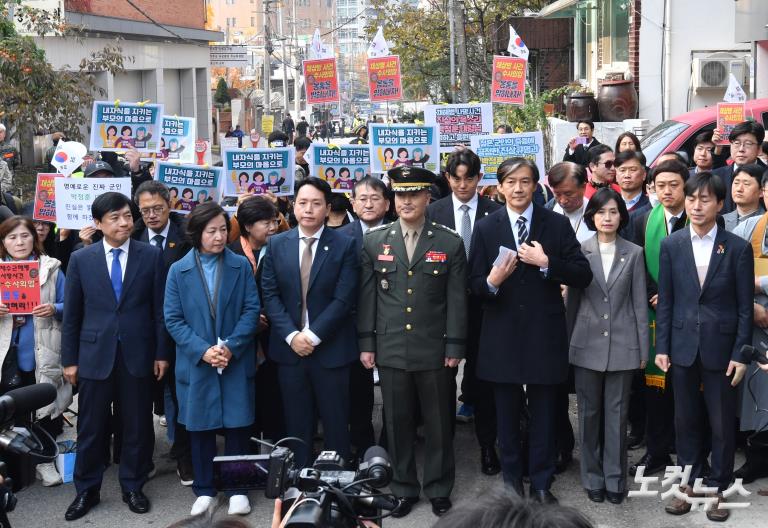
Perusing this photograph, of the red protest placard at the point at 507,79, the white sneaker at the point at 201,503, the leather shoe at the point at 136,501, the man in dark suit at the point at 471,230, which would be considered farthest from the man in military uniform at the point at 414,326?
the red protest placard at the point at 507,79

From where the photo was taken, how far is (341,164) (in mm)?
8570

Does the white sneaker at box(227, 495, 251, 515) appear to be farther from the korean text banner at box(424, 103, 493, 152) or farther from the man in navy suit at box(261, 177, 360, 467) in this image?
the korean text banner at box(424, 103, 493, 152)

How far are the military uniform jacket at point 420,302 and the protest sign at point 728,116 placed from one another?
189 inches

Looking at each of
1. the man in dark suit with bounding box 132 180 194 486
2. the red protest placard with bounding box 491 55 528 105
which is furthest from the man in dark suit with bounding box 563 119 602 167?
the man in dark suit with bounding box 132 180 194 486

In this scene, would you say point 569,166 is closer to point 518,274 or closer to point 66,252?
point 518,274

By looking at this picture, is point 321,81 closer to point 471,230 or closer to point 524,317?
point 471,230

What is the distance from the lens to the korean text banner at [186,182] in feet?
25.5

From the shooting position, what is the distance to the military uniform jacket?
236 inches

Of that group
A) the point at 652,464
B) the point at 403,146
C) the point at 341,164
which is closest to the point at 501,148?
the point at 403,146

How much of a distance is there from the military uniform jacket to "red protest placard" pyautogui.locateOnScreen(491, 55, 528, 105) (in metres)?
5.11

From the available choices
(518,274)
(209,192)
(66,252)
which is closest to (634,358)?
(518,274)

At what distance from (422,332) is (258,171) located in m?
2.67

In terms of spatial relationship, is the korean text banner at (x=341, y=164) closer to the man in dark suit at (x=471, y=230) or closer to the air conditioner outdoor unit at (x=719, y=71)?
the man in dark suit at (x=471, y=230)

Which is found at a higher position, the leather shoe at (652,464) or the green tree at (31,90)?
the green tree at (31,90)
